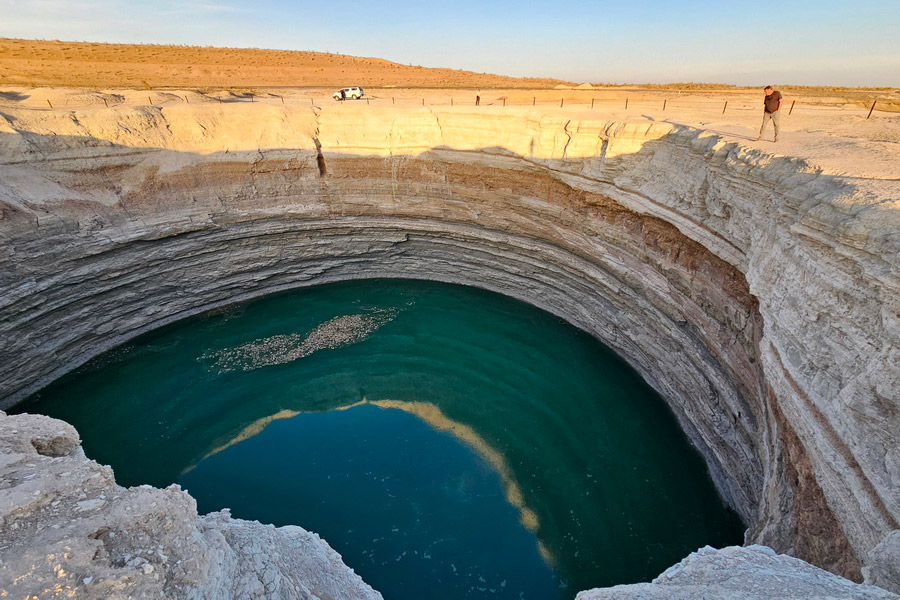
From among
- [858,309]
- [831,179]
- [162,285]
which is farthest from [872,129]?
[162,285]

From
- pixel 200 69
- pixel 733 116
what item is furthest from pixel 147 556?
pixel 200 69

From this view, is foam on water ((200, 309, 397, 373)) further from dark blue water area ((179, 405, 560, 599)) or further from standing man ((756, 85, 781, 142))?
standing man ((756, 85, 781, 142))

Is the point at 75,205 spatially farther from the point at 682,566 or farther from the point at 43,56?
the point at 43,56

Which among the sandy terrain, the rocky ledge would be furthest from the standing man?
the rocky ledge

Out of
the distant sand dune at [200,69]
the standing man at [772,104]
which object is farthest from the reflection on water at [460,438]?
the distant sand dune at [200,69]

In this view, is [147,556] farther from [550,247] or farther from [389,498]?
[550,247]
